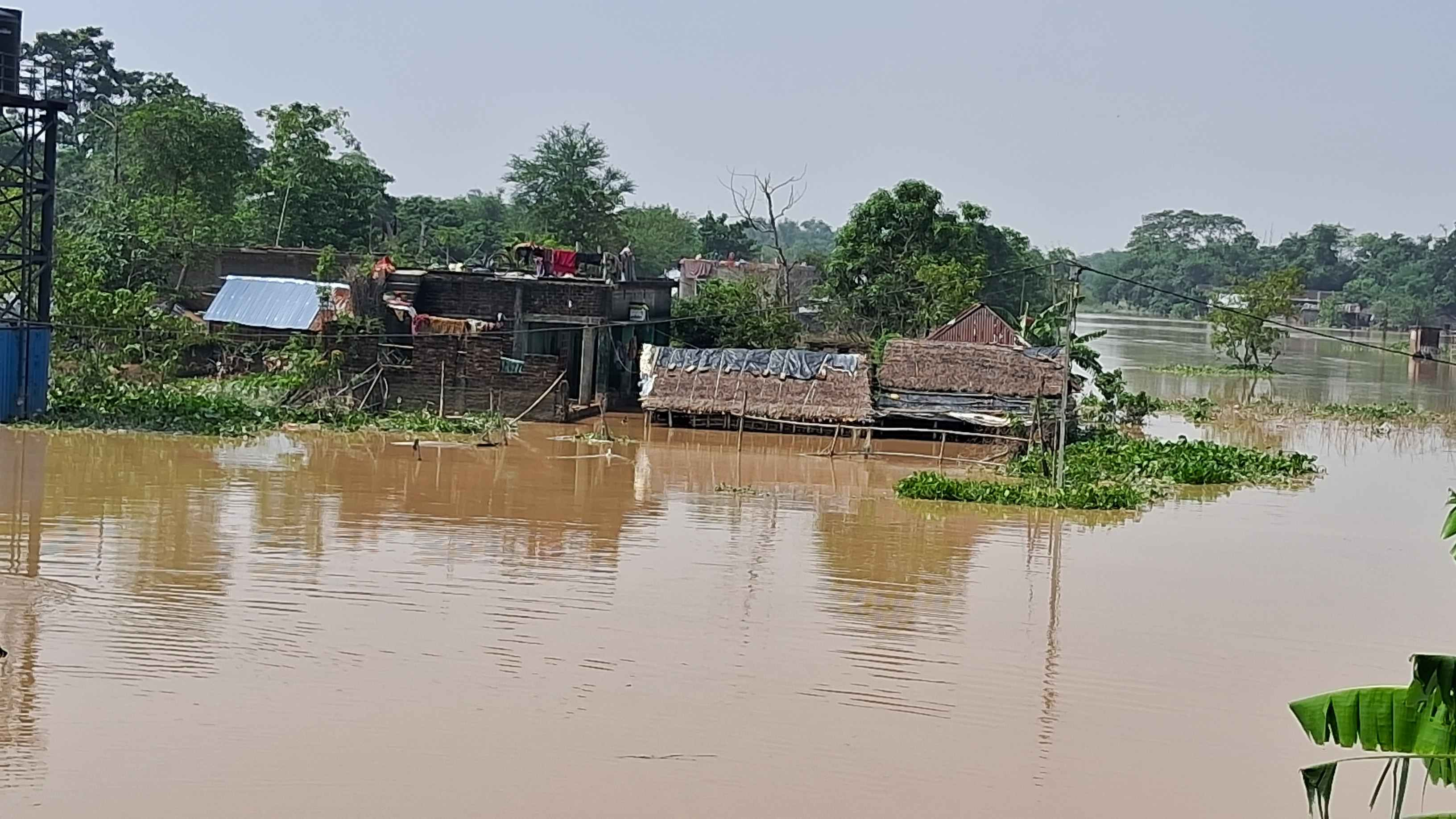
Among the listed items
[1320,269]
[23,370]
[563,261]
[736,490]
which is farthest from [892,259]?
[1320,269]

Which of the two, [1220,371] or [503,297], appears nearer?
[503,297]

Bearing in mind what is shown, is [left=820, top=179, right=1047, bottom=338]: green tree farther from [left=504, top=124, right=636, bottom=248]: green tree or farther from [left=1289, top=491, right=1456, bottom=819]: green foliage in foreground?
[left=1289, top=491, right=1456, bottom=819]: green foliage in foreground

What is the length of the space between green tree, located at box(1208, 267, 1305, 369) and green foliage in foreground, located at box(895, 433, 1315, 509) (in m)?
17.4

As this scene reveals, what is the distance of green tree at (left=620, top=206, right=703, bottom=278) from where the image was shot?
2190 inches

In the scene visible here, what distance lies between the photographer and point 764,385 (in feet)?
82.4

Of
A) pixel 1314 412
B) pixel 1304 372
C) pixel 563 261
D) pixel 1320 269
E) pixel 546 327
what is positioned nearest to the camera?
pixel 546 327

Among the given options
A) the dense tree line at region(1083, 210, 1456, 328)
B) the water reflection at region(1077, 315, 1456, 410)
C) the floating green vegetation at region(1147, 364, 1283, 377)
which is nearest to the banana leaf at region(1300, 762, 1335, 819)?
the water reflection at region(1077, 315, 1456, 410)

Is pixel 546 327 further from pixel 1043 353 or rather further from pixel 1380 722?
pixel 1380 722

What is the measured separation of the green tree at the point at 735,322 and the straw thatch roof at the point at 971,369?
4.95m

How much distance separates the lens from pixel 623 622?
12.0m

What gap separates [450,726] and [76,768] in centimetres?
213

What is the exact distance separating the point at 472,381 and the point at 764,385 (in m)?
4.94

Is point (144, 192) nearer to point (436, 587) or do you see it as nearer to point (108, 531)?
point (108, 531)

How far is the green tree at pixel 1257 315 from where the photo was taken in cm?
4109
